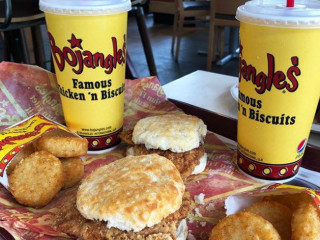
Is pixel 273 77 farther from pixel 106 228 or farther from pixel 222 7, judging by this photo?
pixel 222 7

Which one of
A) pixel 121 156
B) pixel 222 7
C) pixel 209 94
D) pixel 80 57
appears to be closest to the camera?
pixel 80 57

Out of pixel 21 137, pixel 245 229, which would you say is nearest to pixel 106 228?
pixel 245 229

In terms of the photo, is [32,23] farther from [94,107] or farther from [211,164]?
[211,164]

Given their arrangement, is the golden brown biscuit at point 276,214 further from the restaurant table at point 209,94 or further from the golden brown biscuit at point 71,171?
the golden brown biscuit at point 71,171

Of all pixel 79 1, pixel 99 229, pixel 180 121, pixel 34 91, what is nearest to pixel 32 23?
pixel 34 91

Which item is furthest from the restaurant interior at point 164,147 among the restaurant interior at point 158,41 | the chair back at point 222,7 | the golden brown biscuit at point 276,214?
the chair back at point 222,7

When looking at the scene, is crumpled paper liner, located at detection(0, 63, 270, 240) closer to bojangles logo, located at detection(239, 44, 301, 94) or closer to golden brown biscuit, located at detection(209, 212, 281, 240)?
golden brown biscuit, located at detection(209, 212, 281, 240)

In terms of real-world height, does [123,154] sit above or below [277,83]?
below
